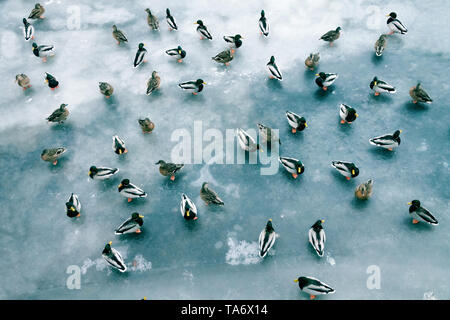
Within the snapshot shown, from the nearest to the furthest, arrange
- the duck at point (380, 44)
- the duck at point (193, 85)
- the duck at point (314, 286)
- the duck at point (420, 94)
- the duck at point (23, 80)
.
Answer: the duck at point (314, 286) → the duck at point (420, 94) → the duck at point (193, 85) → the duck at point (23, 80) → the duck at point (380, 44)

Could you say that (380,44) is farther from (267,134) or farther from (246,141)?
(246,141)

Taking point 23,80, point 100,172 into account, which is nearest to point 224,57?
point 100,172

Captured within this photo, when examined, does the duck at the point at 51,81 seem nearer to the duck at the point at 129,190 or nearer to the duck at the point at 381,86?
the duck at the point at 129,190

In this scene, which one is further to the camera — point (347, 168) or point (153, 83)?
point (153, 83)

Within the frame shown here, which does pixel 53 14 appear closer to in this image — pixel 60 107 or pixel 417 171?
pixel 60 107

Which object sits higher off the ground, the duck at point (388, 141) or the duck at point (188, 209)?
the duck at point (388, 141)

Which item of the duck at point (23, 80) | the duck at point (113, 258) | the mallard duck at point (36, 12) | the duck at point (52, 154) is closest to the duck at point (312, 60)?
the duck at point (52, 154)
